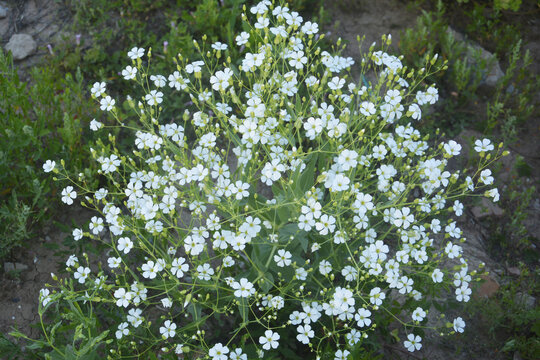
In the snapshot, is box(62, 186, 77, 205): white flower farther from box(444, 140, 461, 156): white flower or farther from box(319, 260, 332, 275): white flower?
box(444, 140, 461, 156): white flower

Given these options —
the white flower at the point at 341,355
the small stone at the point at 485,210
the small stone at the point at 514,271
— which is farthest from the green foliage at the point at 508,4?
the white flower at the point at 341,355

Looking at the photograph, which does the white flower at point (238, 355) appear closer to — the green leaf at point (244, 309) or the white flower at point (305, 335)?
the green leaf at point (244, 309)

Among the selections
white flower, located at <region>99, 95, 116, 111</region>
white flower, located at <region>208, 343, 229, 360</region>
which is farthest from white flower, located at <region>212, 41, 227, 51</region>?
white flower, located at <region>208, 343, 229, 360</region>

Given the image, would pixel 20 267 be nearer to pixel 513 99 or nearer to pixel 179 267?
pixel 179 267

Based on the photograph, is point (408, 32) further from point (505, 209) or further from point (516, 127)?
point (505, 209)

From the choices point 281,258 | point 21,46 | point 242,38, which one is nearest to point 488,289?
point 281,258

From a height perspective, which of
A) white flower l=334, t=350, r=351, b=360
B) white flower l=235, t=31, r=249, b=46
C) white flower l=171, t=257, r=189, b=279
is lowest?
white flower l=334, t=350, r=351, b=360

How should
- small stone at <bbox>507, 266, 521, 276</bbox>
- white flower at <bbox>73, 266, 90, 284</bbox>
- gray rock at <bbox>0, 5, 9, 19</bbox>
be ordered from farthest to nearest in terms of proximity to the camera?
1. gray rock at <bbox>0, 5, 9, 19</bbox>
2. small stone at <bbox>507, 266, 521, 276</bbox>
3. white flower at <bbox>73, 266, 90, 284</bbox>
